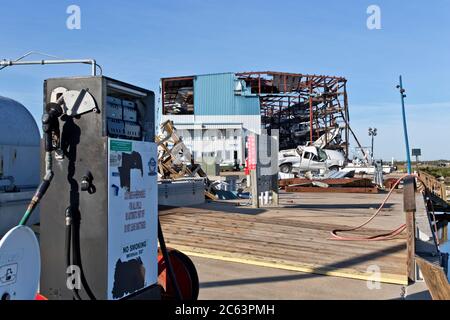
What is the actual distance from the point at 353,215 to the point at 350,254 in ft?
17.7

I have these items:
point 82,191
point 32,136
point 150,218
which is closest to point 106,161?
point 82,191

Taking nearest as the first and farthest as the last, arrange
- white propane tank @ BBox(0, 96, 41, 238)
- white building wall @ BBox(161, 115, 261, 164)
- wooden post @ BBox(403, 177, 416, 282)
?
wooden post @ BBox(403, 177, 416, 282), white propane tank @ BBox(0, 96, 41, 238), white building wall @ BBox(161, 115, 261, 164)

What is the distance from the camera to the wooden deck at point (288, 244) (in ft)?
21.6

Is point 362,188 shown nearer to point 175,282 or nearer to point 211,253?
point 211,253

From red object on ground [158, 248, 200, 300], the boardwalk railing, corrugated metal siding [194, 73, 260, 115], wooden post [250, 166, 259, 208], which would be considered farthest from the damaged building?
red object on ground [158, 248, 200, 300]

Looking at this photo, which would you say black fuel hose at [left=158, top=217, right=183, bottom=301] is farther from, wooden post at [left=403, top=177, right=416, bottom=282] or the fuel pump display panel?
wooden post at [left=403, top=177, right=416, bottom=282]

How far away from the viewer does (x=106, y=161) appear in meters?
3.54

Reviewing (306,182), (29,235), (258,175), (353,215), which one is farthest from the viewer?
(306,182)

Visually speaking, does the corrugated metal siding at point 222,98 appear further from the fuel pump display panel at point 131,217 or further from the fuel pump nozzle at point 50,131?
the fuel pump nozzle at point 50,131

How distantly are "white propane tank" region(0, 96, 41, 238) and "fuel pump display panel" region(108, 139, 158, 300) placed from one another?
4934mm

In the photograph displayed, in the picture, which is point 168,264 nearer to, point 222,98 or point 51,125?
point 51,125

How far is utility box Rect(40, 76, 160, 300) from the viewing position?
11.7 feet

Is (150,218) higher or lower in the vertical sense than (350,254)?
higher

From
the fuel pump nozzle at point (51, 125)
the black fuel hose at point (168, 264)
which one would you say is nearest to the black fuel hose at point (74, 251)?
the fuel pump nozzle at point (51, 125)
